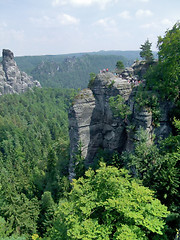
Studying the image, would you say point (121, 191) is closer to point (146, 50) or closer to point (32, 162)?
point (146, 50)

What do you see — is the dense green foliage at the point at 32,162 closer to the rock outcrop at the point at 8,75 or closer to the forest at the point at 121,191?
the forest at the point at 121,191

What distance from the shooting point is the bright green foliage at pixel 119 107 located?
25.3 meters

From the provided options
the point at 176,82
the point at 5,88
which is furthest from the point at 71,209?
the point at 5,88

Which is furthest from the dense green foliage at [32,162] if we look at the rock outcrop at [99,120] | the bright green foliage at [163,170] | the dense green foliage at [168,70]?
the bright green foliage at [163,170]

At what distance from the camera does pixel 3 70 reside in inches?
5138

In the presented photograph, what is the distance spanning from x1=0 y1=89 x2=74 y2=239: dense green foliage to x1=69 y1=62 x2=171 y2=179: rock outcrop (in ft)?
19.9

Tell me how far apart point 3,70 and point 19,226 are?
125 m

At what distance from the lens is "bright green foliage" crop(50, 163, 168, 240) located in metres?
10.8

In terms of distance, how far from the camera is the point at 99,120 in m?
30.7

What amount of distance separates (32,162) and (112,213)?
151 feet

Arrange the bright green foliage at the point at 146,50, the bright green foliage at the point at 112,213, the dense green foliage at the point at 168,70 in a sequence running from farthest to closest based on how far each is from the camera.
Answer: the bright green foliage at the point at 146,50 < the dense green foliage at the point at 168,70 < the bright green foliage at the point at 112,213

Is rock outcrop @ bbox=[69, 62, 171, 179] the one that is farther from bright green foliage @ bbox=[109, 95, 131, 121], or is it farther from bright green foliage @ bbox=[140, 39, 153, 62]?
bright green foliage @ bbox=[140, 39, 153, 62]

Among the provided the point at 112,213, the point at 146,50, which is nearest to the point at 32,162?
the point at 146,50

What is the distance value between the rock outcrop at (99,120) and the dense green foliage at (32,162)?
6071 millimetres
